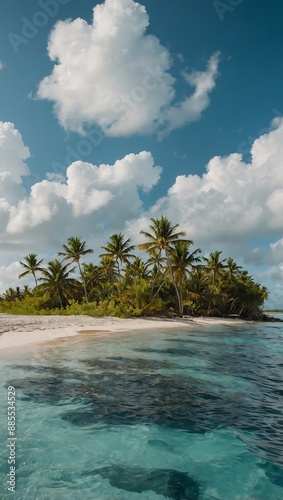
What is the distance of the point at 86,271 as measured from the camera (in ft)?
158

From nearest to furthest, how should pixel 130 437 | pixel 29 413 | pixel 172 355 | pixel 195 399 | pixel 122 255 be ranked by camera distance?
1. pixel 130 437
2. pixel 29 413
3. pixel 195 399
4. pixel 172 355
5. pixel 122 255

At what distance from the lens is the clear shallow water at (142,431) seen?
466cm

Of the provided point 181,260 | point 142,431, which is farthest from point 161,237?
point 142,431

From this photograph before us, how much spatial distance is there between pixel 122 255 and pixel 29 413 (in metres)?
38.1

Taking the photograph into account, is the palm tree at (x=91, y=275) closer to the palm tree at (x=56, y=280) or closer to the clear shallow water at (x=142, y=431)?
the palm tree at (x=56, y=280)

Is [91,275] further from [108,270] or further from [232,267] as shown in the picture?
[232,267]

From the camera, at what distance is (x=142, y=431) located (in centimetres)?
658

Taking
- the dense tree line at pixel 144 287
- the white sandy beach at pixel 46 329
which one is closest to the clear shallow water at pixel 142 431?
the white sandy beach at pixel 46 329

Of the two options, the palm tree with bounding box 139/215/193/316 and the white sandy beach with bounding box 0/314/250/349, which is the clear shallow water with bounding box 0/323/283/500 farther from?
the palm tree with bounding box 139/215/193/316

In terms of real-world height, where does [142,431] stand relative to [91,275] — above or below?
below

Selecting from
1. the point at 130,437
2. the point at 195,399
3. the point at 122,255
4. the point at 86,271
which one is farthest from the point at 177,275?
the point at 130,437

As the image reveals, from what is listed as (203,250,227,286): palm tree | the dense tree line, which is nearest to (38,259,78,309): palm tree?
the dense tree line

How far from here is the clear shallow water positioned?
4.66 meters

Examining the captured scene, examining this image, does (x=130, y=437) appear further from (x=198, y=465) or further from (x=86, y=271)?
(x=86, y=271)
